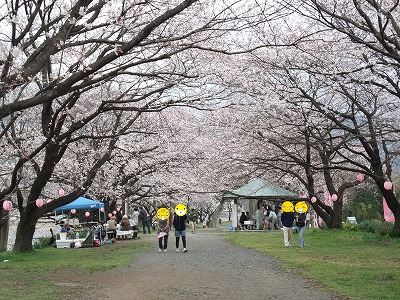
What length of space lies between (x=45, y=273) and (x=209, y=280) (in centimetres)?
388

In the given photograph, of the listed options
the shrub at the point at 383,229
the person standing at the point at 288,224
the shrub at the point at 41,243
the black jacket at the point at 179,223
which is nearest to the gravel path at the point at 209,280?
the black jacket at the point at 179,223

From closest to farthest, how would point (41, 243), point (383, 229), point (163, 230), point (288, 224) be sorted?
point (163, 230) → point (288, 224) → point (383, 229) → point (41, 243)

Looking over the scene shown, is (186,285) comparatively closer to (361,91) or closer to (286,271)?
(286,271)

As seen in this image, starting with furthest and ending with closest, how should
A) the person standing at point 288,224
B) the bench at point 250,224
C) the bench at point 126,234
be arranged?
1. the bench at point 250,224
2. the bench at point 126,234
3. the person standing at point 288,224

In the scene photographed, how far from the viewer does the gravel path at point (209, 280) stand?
8.68m

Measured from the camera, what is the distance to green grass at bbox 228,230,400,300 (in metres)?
8.73

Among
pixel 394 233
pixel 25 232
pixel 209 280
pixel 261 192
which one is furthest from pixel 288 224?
pixel 261 192

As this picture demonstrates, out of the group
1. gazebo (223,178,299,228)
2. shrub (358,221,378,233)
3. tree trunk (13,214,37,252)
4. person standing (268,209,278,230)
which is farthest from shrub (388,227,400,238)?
person standing (268,209,278,230)

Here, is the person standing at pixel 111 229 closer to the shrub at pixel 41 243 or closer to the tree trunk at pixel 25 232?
the shrub at pixel 41 243

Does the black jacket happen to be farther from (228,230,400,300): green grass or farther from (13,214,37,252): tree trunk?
(13,214,37,252): tree trunk

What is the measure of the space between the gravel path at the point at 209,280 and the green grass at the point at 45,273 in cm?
62

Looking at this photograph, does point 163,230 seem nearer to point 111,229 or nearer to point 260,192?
point 111,229

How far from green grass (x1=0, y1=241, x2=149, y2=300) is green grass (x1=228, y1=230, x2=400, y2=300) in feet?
13.3

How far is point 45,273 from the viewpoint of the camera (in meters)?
12.3
